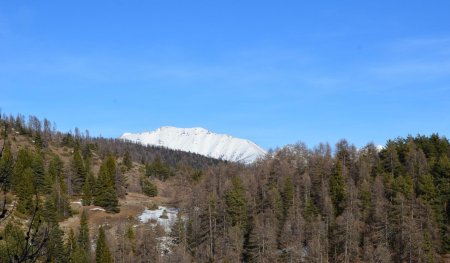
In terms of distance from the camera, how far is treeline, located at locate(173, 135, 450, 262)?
346 ft

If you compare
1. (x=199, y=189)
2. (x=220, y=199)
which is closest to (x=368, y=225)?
(x=220, y=199)

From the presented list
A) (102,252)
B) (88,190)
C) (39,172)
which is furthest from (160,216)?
(102,252)

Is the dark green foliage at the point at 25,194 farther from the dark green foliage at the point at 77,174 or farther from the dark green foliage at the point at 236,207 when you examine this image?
the dark green foliage at the point at 236,207

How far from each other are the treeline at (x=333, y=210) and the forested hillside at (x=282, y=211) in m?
0.28

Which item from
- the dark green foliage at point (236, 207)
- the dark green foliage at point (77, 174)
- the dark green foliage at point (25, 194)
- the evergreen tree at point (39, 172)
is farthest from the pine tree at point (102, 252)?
the dark green foliage at point (77, 174)

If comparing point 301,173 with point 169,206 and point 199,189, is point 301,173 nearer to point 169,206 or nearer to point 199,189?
point 199,189

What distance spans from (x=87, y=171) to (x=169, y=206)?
2961 cm

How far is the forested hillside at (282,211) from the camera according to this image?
104750 mm

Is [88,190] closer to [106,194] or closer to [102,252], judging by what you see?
[106,194]

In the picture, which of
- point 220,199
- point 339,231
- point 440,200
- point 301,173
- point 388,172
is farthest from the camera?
point 301,173

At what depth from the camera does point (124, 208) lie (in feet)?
518

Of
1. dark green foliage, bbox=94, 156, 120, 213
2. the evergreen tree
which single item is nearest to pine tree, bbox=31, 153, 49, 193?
the evergreen tree

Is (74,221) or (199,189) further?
(199,189)

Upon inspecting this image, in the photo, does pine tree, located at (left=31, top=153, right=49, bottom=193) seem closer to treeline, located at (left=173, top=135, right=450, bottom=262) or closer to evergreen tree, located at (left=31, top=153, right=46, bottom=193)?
evergreen tree, located at (left=31, top=153, right=46, bottom=193)
